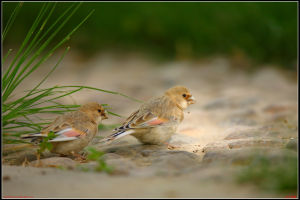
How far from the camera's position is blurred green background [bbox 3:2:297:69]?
10.2m

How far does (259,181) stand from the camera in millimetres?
3316

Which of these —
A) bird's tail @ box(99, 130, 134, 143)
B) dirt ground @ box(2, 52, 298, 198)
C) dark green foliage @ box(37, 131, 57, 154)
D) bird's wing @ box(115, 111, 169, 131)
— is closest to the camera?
dirt ground @ box(2, 52, 298, 198)

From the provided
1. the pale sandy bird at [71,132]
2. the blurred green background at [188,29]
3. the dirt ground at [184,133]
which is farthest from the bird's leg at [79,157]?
the blurred green background at [188,29]

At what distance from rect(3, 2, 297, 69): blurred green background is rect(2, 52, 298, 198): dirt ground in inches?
14.6

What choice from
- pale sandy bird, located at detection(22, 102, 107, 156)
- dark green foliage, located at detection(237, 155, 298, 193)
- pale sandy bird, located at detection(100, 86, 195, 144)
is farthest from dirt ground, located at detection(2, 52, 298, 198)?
pale sandy bird, located at detection(22, 102, 107, 156)

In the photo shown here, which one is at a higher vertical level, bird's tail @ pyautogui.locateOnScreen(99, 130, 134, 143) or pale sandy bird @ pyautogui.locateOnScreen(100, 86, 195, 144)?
pale sandy bird @ pyautogui.locateOnScreen(100, 86, 195, 144)

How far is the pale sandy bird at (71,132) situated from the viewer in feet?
16.0

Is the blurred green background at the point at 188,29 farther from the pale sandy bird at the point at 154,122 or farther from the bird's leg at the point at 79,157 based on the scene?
the bird's leg at the point at 79,157

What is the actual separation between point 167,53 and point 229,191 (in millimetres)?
8261

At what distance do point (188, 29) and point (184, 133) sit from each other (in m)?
5.25

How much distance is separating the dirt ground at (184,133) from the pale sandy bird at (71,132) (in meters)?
0.29

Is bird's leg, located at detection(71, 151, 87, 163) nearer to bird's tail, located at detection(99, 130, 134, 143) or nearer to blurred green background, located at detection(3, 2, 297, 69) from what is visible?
bird's tail, located at detection(99, 130, 134, 143)

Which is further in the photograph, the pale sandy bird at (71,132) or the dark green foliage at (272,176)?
the pale sandy bird at (71,132)

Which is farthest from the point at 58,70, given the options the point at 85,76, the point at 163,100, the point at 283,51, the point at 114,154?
the point at 114,154
